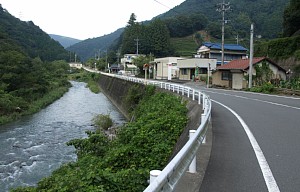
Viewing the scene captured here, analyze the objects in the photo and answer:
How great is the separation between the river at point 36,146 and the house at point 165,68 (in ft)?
108

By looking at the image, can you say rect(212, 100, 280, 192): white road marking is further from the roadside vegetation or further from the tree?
the tree

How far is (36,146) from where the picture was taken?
18672 millimetres

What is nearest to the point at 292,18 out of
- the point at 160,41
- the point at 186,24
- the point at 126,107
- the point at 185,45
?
the point at 126,107

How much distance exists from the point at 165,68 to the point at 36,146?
48.5 m

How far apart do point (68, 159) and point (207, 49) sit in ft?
160

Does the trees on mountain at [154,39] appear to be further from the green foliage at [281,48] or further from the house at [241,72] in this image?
the house at [241,72]

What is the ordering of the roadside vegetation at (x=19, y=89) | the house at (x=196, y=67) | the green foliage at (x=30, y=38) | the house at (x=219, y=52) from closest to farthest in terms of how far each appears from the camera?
the roadside vegetation at (x=19, y=89) → the house at (x=196, y=67) → the house at (x=219, y=52) → the green foliage at (x=30, y=38)

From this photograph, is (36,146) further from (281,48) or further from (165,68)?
(165,68)

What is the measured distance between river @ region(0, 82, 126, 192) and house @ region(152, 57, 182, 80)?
3282 centimetres

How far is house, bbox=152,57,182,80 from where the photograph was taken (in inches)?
2429

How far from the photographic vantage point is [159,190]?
9.60 ft

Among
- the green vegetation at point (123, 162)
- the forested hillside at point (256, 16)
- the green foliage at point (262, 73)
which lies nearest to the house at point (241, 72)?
the green foliage at point (262, 73)

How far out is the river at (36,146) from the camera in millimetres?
13836

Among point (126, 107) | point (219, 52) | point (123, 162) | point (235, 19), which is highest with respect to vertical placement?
point (235, 19)
